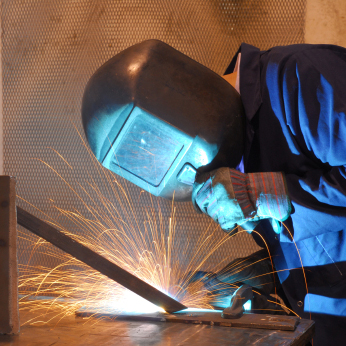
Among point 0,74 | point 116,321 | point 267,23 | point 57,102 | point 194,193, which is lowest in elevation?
point 116,321

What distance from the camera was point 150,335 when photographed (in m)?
0.86

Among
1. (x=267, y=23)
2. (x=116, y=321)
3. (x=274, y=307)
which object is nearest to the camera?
(x=116, y=321)

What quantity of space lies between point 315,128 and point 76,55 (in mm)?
1822

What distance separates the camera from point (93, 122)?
4.18 ft

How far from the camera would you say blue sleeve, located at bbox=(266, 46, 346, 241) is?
1.07 m

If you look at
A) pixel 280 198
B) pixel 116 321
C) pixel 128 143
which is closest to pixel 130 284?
pixel 116 321

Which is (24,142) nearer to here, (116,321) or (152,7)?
(152,7)

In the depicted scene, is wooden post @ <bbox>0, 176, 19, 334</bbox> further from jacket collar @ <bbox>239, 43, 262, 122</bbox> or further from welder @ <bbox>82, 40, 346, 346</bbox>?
jacket collar @ <bbox>239, 43, 262, 122</bbox>

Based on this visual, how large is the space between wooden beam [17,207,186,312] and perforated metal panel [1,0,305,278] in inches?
46.5

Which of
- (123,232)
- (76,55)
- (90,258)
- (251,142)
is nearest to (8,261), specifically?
(90,258)

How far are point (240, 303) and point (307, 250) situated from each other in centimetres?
36

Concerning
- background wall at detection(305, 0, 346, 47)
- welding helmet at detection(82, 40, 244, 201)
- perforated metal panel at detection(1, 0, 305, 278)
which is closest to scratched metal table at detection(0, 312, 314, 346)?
welding helmet at detection(82, 40, 244, 201)

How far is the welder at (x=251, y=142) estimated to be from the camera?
3.69 feet

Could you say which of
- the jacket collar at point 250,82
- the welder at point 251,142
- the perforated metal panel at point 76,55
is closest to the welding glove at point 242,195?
the welder at point 251,142
